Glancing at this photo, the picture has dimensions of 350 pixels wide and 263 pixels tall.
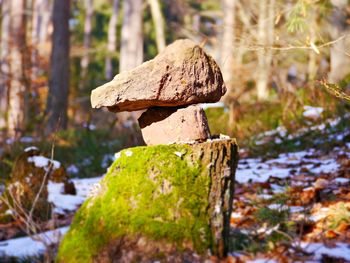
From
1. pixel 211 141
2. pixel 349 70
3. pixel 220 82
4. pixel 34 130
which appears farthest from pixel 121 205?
pixel 34 130

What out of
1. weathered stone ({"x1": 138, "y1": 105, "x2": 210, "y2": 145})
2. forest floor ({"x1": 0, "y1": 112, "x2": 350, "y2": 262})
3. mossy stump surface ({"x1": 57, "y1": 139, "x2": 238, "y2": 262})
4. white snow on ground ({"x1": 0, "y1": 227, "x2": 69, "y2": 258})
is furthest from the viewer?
white snow on ground ({"x1": 0, "y1": 227, "x2": 69, "y2": 258})

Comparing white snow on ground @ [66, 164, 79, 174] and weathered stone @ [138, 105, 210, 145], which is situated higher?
weathered stone @ [138, 105, 210, 145]

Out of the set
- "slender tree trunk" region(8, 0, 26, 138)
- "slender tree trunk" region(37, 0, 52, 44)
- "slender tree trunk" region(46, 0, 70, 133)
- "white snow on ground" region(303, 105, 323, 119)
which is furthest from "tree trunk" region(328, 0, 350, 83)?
"slender tree trunk" region(37, 0, 52, 44)

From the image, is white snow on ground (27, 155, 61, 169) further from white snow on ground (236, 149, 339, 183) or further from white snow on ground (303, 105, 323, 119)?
white snow on ground (303, 105, 323, 119)

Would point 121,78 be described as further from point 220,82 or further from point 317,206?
point 317,206

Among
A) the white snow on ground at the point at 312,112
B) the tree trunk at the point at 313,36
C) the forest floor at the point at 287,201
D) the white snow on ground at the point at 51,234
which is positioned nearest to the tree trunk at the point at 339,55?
the tree trunk at the point at 313,36

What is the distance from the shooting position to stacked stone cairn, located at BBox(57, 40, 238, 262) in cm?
281

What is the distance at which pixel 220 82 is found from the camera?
329cm

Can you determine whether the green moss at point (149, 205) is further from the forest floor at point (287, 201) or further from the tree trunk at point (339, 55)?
the tree trunk at point (339, 55)

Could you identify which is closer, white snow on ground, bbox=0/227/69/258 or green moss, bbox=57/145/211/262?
green moss, bbox=57/145/211/262

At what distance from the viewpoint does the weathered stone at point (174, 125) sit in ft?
10.4

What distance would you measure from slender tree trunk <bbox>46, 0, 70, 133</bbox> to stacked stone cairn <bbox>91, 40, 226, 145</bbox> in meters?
8.61

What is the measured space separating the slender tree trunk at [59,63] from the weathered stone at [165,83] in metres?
8.68

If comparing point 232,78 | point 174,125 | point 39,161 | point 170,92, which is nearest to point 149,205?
point 174,125
